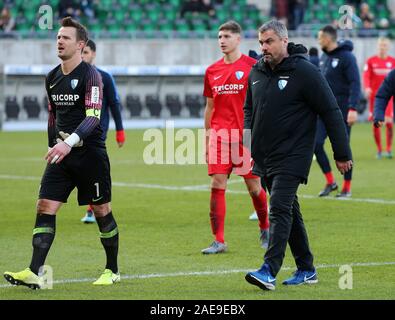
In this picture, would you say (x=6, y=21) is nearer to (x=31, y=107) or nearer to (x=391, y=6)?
(x=31, y=107)

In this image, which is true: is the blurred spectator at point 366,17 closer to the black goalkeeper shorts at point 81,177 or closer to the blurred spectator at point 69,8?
the blurred spectator at point 69,8

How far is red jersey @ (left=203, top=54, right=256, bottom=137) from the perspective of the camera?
11492mm

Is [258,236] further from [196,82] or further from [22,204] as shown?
[196,82]

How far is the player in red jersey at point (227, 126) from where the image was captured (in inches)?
449

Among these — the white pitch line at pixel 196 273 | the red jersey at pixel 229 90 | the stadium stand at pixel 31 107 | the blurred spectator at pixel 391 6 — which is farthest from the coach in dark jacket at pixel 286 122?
the blurred spectator at pixel 391 6

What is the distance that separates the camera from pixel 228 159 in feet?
37.5

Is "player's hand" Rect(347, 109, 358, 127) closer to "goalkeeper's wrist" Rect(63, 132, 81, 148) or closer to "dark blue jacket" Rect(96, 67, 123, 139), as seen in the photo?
"dark blue jacket" Rect(96, 67, 123, 139)

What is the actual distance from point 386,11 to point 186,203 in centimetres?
2853

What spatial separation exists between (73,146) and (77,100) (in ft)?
1.27

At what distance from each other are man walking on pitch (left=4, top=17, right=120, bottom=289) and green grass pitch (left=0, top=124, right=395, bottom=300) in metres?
0.53

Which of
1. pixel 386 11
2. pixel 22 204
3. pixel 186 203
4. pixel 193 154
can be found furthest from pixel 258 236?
pixel 386 11

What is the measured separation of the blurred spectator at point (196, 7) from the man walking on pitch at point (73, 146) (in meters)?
30.8

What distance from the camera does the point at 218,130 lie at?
11633 millimetres

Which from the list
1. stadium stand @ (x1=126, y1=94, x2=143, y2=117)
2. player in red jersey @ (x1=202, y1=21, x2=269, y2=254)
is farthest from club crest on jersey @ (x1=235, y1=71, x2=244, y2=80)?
stadium stand @ (x1=126, y1=94, x2=143, y2=117)
